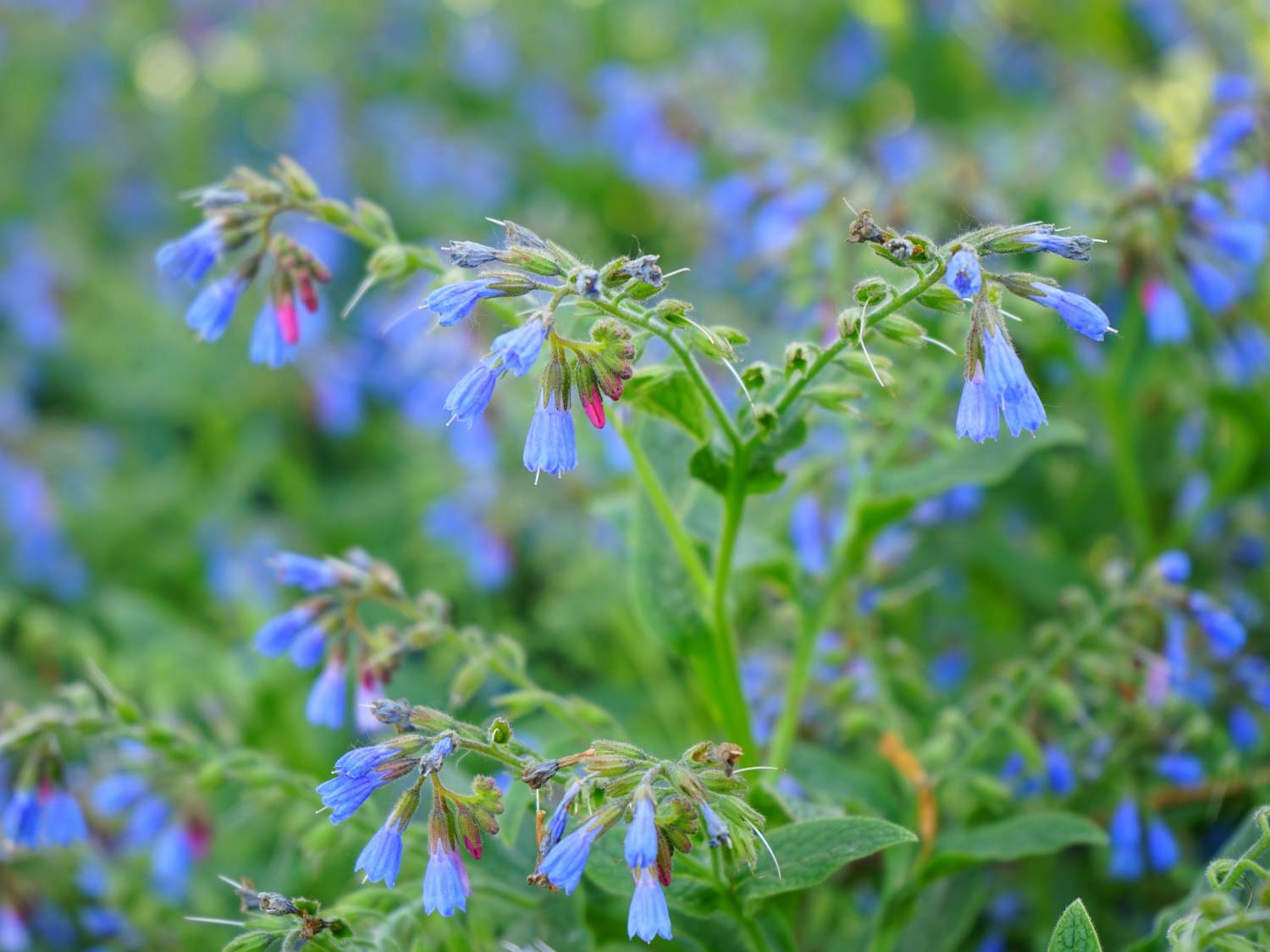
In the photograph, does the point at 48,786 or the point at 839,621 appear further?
the point at 839,621

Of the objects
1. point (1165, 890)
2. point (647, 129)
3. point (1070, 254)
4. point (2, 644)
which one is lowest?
point (1165, 890)

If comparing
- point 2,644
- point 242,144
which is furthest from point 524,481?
point 242,144

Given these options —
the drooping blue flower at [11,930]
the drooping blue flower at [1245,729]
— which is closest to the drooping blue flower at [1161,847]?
the drooping blue flower at [1245,729]

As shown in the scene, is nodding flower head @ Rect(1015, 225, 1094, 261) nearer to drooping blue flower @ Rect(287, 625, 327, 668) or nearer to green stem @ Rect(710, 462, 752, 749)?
green stem @ Rect(710, 462, 752, 749)

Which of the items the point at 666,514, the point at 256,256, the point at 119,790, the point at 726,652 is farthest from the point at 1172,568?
the point at 119,790

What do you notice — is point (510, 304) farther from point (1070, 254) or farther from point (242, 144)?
point (242, 144)

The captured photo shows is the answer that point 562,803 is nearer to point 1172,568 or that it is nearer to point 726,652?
point 726,652

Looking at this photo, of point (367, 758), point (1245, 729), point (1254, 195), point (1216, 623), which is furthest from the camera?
point (1254, 195)

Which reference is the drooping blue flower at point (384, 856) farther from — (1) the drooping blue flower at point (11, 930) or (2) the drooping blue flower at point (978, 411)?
(1) the drooping blue flower at point (11, 930)
